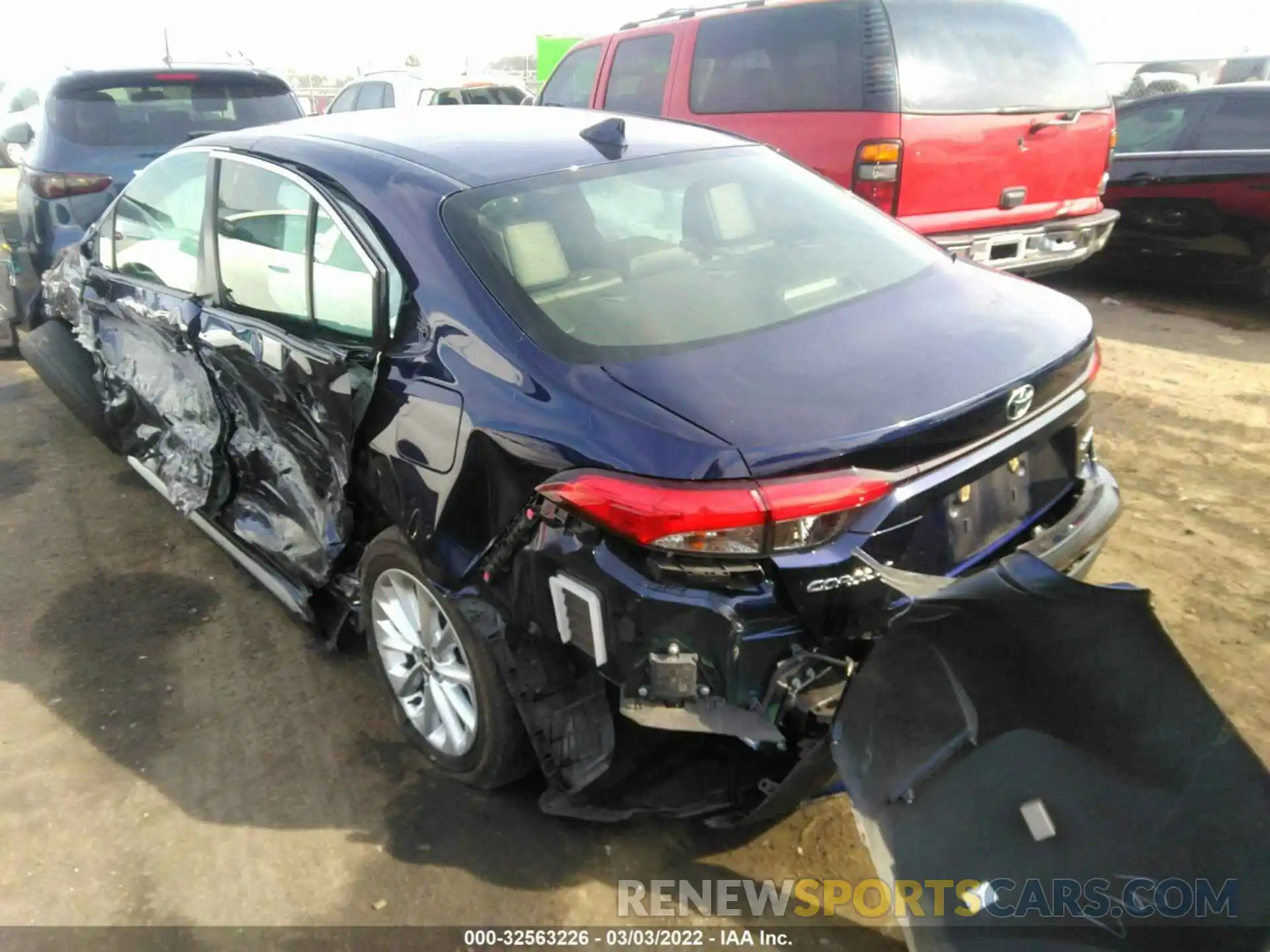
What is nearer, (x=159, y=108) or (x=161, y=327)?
(x=161, y=327)

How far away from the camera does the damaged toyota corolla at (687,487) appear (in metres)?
1.73

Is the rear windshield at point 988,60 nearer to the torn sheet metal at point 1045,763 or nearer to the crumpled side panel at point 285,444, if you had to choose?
the crumpled side panel at point 285,444

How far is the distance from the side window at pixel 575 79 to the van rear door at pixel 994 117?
118 inches

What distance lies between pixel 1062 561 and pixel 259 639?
2.72 m

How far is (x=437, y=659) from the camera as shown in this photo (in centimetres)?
267

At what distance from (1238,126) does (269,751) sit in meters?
7.56

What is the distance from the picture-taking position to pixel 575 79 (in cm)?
802

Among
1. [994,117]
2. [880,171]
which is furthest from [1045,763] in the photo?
[994,117]

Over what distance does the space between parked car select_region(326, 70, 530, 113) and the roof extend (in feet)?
33.0

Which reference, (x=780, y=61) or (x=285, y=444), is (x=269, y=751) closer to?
(x=285, y=444)

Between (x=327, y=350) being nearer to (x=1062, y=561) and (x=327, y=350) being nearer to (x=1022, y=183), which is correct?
(x=1062, y=561)

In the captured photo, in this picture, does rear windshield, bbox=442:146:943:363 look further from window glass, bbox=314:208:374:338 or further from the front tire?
the front tire

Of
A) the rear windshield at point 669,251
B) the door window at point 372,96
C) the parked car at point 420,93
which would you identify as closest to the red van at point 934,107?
the rear windshield at point 669,251

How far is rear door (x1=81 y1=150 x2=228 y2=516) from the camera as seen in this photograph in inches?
137
